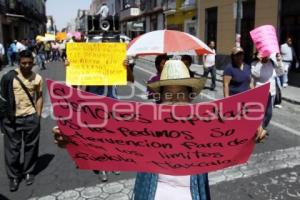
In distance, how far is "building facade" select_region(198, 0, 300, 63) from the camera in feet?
52.4

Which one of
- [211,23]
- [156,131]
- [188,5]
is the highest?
[188,5]

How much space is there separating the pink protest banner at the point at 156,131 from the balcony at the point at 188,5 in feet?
81.6

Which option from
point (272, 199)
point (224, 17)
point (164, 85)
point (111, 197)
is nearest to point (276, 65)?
point (272, 199)

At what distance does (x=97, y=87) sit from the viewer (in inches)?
222

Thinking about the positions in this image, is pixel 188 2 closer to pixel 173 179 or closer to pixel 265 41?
pixel 265 41

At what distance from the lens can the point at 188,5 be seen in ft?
88.9

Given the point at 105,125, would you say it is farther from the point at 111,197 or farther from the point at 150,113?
the point at 111,197

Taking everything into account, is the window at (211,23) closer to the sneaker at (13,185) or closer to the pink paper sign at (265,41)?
the pink paper sign at (265,41)

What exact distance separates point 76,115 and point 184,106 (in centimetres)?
58

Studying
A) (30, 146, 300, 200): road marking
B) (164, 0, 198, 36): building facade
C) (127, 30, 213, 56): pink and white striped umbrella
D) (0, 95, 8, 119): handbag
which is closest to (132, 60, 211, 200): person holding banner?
(30, 146, 300, 200): road marking

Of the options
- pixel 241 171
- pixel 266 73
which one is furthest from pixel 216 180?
pixel 266 73

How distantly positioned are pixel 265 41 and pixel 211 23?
17274mm

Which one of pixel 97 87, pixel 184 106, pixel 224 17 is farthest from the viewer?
pixel 224 17

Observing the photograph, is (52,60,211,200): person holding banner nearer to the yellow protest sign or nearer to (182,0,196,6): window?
the yellow protest sign
